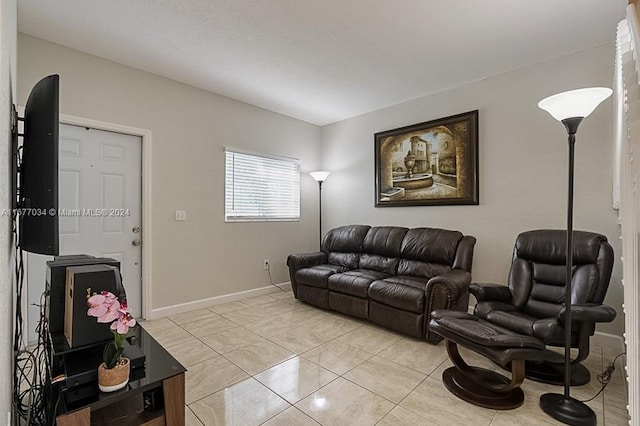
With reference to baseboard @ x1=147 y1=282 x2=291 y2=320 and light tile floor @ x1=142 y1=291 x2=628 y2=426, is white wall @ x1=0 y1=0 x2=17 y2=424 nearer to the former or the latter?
light tile floor @ x1=142 y1=291 x2=628 y2=426

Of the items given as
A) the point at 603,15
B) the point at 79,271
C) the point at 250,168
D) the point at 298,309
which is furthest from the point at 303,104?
the point at 79,271

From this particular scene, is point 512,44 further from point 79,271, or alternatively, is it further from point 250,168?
point 79,271

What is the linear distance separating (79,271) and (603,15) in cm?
377

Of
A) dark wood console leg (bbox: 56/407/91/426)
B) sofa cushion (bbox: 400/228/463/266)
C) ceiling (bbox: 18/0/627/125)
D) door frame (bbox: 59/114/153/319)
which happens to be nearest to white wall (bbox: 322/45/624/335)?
ceiling (bbox: 18/0/627/125)

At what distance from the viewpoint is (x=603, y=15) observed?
7.38 feet

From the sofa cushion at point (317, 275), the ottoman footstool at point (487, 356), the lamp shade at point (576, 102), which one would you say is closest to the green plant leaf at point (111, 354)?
the ottoman footstool at point (487, 356)

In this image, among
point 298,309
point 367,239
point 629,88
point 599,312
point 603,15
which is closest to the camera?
point 629,88

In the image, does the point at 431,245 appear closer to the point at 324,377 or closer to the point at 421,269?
the point at 421,269

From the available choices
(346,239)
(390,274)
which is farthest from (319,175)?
(390,274)

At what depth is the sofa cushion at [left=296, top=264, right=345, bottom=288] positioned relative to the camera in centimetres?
352

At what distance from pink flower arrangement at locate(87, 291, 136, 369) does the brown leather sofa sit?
2235 millimetres

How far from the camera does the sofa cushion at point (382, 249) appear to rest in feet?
11.9

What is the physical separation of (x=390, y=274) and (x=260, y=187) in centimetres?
213

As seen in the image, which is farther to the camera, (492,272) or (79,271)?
(492,272)
